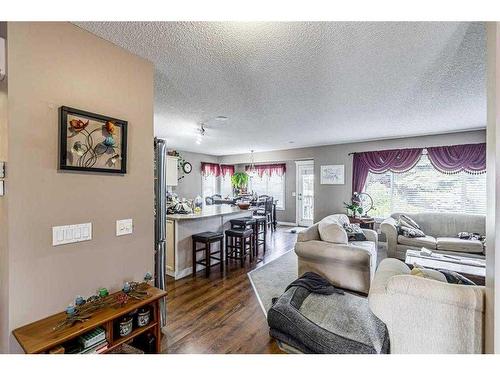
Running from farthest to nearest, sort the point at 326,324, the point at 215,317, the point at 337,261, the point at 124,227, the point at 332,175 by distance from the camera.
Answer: the point at 332,175
the point at 337,261
the point at 215,317
the point at 326,324
the point at 124,227

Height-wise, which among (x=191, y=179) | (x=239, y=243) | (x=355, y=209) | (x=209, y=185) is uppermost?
(x=191, y=179)

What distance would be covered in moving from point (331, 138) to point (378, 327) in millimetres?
4029

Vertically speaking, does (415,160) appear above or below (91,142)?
above

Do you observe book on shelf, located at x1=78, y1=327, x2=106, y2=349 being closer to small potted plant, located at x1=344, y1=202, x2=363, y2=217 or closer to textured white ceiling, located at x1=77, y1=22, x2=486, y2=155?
textured white ceiling, located at x1=77, y1=22, x2=486, y2=155

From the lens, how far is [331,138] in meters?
5.21

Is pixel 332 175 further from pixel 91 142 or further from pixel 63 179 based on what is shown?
pixel 63 179

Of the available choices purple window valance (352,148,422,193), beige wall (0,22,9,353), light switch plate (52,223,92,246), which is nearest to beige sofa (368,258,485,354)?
light switch plate (52,223,92,246)

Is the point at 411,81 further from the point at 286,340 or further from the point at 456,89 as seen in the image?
the point at 286,340

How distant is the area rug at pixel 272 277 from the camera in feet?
9.12

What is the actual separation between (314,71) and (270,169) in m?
5.72

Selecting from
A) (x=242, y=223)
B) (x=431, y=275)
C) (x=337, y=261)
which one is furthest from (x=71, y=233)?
(x=242, y=223)

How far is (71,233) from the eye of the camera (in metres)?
1.42

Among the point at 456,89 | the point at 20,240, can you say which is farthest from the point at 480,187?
the point at 20,240

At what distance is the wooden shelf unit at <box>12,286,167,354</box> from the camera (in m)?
1.11
